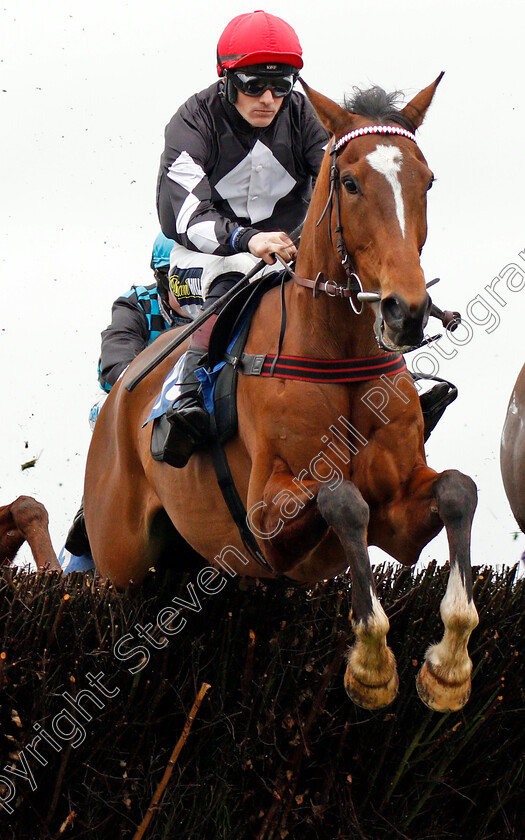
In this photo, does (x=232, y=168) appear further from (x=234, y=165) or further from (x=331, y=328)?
(x=331, y=328)

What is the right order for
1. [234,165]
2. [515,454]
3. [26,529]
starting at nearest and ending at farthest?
[234,165] < [515,454] < [26,529]

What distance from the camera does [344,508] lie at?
3.34m

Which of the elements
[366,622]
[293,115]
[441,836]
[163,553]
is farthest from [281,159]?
[441,836]

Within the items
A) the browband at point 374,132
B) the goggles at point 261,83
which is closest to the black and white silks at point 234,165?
the goggles at point 261,83

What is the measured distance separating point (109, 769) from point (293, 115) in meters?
2.98

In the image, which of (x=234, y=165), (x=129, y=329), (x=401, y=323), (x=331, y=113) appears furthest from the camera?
(x=129, y=329)

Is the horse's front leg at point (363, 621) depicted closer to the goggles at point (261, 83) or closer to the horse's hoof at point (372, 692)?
the horse's hoof at point (372, 692)

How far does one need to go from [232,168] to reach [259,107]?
325 millimetres

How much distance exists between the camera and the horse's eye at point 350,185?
3.44 m

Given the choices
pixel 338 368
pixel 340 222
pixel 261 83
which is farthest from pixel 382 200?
pixel 261 83

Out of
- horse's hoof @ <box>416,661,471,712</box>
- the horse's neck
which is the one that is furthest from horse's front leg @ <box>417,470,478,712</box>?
the horse's neck

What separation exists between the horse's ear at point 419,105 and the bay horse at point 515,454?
1.83m

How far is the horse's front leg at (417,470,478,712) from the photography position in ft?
10.8

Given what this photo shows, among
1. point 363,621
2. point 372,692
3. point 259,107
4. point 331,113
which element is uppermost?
point 259,107
